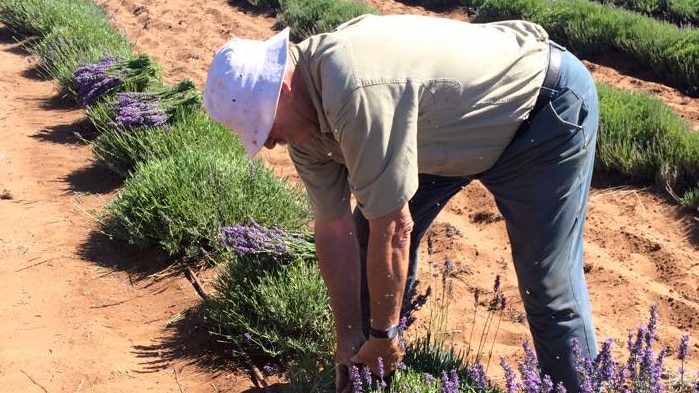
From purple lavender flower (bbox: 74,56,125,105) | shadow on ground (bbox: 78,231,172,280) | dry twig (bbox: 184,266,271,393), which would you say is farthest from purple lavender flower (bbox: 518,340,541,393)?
purple lavender flower (bbox: 74,56,125,105)

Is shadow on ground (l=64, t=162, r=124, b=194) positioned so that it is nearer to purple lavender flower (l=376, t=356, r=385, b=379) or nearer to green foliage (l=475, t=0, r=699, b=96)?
purple lavender flower (l=376, t=356, r=385, b=379)

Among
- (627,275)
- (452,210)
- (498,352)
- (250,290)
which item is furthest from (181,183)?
(627,275)

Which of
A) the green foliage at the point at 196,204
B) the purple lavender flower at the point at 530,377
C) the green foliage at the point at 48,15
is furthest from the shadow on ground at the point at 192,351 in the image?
the green foliage at the point at 48,15

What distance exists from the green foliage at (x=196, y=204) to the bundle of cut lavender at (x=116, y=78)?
164 cm

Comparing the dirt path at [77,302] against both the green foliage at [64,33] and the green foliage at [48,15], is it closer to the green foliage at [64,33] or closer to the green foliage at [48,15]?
the green foliage at [64,33]

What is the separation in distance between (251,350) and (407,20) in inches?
69.5


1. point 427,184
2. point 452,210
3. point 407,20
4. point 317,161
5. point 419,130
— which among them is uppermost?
point 407,20

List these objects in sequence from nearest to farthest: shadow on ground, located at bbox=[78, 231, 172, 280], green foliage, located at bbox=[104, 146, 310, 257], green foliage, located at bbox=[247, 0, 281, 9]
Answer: green foliage, located at bbox=[104, 146, 310, 257], shadow on ground, located at bbox=[78, 231, 172, 280], green foliage, located at bbox=[247, 0, 281, 9]

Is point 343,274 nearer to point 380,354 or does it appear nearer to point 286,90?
point 380,354

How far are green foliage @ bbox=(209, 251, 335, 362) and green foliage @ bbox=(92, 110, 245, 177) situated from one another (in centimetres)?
166

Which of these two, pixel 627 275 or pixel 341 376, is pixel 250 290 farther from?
pixel 627 275

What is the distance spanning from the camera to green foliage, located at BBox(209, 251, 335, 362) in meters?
3.49

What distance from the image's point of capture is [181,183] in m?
4.59

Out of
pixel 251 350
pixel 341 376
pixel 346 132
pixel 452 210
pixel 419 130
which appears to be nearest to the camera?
pixel 346 132
